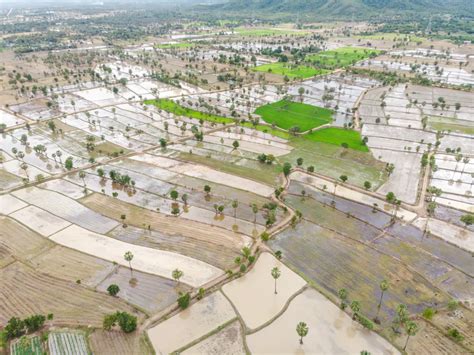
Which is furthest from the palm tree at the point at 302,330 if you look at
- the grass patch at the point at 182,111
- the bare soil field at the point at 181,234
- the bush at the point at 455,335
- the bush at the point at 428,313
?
the grass patch at the point at 182,111

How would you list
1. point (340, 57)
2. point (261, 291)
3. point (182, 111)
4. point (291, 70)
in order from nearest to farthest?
point (261, 291) < point (182, 111) < point (291, 70) < point (340, 57)

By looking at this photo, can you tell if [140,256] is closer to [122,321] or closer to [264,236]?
[122,321]

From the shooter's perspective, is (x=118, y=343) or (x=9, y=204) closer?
(x=118, y=343)

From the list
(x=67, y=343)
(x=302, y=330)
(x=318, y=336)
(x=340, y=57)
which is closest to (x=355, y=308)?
(x=318, y=336)

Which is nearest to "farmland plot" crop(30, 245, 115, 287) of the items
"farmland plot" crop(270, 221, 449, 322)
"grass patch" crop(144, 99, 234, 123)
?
"farmland plot" crop(270, 221, 449, 322)

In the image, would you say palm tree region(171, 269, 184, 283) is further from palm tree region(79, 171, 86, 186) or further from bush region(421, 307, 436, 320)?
palm tree region(79, 171, 86, 186)

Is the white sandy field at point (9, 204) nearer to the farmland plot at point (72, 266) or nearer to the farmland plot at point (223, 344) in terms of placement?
the farmland plot at point (72, 266)

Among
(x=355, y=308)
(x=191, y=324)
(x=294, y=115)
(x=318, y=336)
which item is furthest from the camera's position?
(x=294, y=115)
